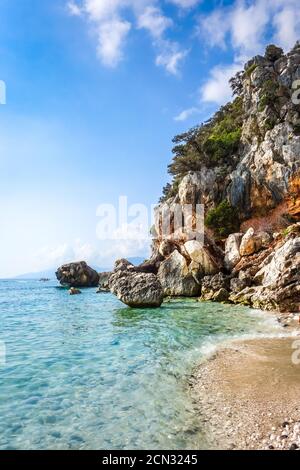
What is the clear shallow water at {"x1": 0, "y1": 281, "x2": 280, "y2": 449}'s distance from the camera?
750 centimetres

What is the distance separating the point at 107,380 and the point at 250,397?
4689 mm

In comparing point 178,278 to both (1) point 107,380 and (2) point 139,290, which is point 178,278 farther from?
(1) point 107,380

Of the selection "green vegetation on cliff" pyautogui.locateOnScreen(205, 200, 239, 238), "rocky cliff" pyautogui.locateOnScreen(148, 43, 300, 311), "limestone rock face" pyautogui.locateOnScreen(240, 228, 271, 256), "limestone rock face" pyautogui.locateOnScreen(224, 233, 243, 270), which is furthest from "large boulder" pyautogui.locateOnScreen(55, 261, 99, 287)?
"limestone rock face" pyautogui.locateOnScreen(240, 228, 271, 256)

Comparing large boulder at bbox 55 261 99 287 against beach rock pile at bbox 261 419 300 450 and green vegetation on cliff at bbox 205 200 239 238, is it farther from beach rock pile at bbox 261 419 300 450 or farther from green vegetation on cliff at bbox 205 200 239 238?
beach rock pile at bbox 261 419 300 450

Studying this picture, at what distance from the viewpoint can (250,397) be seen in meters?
9.07

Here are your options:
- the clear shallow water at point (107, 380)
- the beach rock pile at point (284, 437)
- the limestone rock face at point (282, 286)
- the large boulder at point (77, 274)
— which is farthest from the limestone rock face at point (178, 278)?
the large boulder at point (77, 274)

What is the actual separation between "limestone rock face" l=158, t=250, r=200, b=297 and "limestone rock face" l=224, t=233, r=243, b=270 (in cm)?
457

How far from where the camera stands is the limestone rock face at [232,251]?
119 feet

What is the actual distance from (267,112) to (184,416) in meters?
46.9

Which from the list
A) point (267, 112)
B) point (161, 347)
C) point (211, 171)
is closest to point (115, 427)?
point (161, 347)

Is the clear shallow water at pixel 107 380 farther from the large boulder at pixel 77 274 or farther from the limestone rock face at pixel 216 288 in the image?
the large boulder at pixel 77 274

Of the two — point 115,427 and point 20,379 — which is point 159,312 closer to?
point 20,379

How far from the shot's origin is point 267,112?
46.2 meters

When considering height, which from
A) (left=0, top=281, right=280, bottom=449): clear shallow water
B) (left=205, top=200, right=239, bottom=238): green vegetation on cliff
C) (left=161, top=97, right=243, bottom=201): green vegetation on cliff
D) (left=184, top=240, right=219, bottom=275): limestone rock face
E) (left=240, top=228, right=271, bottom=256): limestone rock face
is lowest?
(left=0, top=281, right=280, bottom=449): clear shallow water
